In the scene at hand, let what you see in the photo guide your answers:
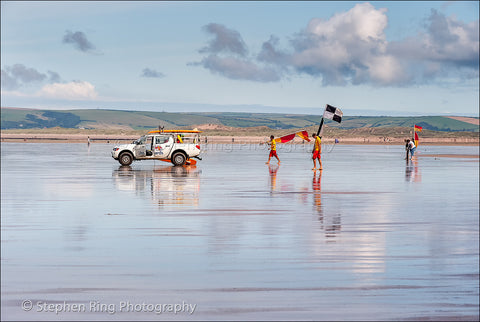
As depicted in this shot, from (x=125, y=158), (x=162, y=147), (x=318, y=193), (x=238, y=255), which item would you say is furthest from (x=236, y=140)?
(x=238, y=255)

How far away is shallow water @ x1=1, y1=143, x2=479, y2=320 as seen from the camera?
744 centimetres

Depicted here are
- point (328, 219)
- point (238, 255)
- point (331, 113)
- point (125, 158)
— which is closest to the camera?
point (238, 255)

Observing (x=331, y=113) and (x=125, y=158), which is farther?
(x=331, y=113)

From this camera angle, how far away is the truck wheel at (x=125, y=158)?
1462 inches

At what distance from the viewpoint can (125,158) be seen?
37.2 meters

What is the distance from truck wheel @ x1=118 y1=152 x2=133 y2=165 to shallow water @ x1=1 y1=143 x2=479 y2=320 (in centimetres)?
1582

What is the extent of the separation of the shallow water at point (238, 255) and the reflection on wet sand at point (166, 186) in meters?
0.21

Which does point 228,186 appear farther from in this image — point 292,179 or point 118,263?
point 118,263

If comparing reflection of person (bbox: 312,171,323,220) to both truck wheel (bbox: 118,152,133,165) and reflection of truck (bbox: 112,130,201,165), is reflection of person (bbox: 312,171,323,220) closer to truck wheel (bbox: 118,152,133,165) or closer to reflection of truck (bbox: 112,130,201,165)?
reflection of truck (bbox: 112,130,201,165)

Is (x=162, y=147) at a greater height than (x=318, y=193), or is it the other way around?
(x=162, y=147)

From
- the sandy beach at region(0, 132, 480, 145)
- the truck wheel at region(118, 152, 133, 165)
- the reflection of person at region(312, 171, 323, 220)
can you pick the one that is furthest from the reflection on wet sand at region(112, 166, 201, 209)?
the sandy beach at region(0, 132, 480, 145)

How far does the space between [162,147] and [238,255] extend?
27349 mm

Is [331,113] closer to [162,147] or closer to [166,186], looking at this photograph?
[162,147]

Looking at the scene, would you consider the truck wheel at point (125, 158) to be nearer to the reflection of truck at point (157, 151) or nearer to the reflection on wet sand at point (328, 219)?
the reflection of truck at point (157, 151)
